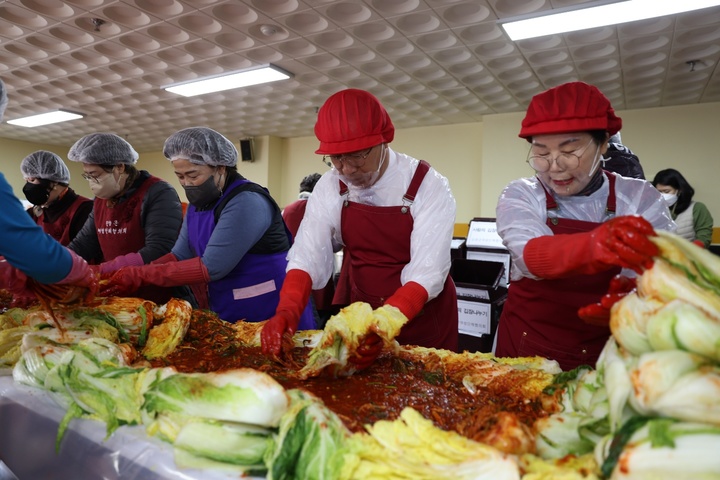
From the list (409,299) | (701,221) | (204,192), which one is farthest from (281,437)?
(701,221)

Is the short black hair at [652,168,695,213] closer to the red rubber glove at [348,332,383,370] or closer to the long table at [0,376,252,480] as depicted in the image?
the red rubber glove at [348,332,383,370]

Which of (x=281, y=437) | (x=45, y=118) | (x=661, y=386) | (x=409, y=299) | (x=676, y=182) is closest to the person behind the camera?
(x=661, y=386)

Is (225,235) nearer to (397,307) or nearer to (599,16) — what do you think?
(397,307)

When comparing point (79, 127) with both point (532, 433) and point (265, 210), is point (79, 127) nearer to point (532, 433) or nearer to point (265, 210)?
point (265, 210)

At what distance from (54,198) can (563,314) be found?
4393mm

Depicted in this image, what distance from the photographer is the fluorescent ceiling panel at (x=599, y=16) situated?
4.98 m

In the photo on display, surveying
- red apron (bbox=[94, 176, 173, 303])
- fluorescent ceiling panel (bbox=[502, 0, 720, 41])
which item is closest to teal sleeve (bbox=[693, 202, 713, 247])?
fluorescent ceiling panel (bbox=[502, 0, 720, 41])

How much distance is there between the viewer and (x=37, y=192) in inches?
169

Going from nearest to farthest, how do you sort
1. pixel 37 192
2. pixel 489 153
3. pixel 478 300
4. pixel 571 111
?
1. pixel 571 111
2. pixel 37 192
3. pixel 478 300
4. pixel 489 153

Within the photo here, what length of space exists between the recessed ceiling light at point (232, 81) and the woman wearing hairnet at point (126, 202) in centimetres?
432

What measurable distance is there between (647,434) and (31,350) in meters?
1.82

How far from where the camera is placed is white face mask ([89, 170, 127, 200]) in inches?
136

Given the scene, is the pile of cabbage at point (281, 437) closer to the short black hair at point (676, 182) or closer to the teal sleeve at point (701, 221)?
the short black hair at point (676, 182)

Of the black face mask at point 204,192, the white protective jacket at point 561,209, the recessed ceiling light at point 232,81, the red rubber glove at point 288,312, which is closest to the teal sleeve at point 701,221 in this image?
the white protective jacket at point 561,209
